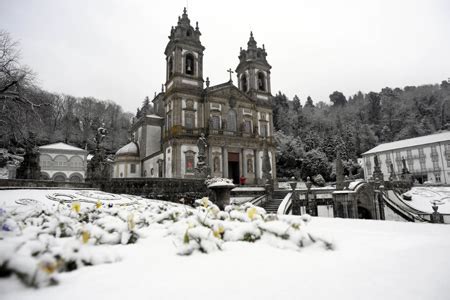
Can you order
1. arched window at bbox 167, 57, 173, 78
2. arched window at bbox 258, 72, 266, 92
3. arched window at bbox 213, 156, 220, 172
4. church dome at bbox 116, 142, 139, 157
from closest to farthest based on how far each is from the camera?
arched window at bbox 213, 156, 220, 172, arched window at bbox 167, 57, 173, 78, church dome at bbox 116, 142, 139, 157, arched window at bbox 258, 72, 266, 92

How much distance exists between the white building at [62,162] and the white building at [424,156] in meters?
52.4

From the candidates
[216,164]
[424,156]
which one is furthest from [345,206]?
[424,156]

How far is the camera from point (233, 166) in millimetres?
29703

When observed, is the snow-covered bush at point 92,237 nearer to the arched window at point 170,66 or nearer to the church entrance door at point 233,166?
the church entrance door at point 233,166

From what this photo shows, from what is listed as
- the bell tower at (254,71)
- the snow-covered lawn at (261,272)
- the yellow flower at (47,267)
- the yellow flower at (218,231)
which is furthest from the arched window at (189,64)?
the yellow flower at (47,267)

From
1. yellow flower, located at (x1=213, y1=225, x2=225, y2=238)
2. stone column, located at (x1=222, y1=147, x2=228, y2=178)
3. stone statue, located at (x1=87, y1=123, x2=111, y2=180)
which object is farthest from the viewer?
stone column, located at (x1=222, y1=147, x2=228, y2=178)

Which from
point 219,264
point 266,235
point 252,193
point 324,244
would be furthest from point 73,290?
point 252,193

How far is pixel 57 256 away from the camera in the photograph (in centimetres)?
192

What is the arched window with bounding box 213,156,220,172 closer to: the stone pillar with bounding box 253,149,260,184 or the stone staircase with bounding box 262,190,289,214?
the stone pillar with bounding box 253,149,260,184

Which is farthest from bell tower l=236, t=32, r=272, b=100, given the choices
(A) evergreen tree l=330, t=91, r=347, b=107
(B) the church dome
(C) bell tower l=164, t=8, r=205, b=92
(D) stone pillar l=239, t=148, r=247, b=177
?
(A) evergreen tree l=330, t=91, r=347, b=107

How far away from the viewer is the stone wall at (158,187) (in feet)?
49.6

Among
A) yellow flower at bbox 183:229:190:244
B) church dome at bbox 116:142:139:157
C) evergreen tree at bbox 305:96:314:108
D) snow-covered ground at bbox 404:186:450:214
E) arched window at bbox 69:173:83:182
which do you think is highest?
evergreen tree at bbox 305:96:314:108

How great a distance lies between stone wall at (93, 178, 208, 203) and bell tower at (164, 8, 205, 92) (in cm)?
1506

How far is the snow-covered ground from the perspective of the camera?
22.2 meters
